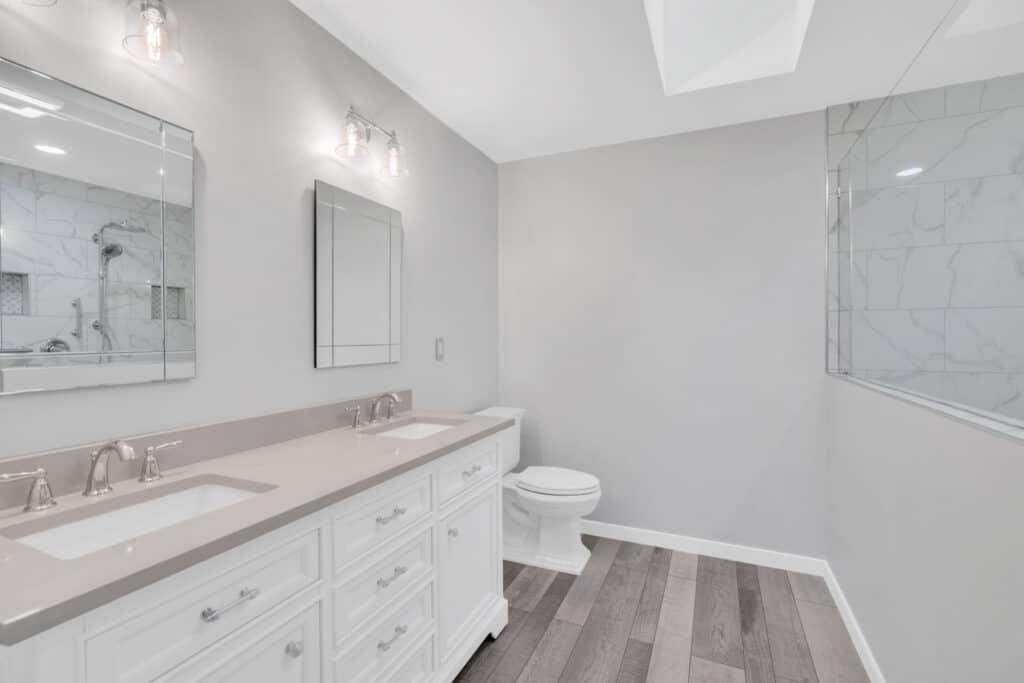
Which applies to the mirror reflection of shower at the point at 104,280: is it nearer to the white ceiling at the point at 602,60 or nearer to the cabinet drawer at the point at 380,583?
the cabinet drawer at the point at 380,583

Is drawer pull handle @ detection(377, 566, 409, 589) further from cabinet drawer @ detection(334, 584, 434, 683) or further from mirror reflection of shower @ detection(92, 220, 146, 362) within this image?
mirror reflection of shower @ detection(92, 220, 146, 362)

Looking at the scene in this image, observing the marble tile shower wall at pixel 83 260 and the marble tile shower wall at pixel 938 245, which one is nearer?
the marble tile shower wall at pixel 83 260

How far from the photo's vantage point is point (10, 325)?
107cm

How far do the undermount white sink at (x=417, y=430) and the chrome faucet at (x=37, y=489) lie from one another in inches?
43.4

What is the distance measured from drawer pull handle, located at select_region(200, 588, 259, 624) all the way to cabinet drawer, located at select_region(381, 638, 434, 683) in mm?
623

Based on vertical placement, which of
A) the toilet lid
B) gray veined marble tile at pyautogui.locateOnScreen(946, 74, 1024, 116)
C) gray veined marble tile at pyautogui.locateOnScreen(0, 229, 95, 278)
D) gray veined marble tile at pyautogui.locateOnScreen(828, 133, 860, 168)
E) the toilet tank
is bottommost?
the toilet lid

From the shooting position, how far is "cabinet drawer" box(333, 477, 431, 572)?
124 centimetres

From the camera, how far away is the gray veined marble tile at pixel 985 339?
1.22m

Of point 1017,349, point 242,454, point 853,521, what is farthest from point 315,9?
point 853,521

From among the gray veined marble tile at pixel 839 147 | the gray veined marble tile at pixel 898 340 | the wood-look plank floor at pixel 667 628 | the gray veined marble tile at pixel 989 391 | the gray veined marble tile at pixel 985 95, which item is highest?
the gray veined marble tile at pixel 839 147

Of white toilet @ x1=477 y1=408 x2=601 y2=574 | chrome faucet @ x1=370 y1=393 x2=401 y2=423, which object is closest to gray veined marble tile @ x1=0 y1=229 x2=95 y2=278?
chrome faucet @ x1=370 y1=393 x2=401 y2=423

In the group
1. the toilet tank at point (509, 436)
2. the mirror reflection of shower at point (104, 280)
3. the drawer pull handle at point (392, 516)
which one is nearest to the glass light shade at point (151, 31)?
the mirror reflection of shower at point (104, 280)

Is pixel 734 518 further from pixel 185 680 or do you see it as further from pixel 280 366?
pixel 185 680

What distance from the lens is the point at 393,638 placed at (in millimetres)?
1426
